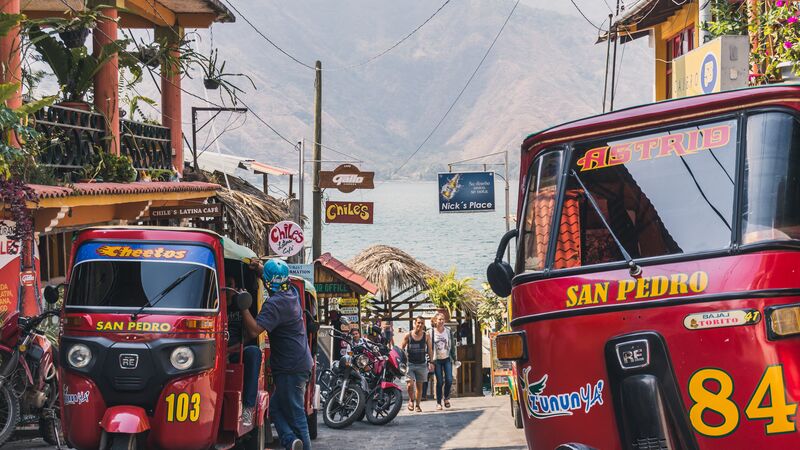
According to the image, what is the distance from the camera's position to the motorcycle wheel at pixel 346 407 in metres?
18.4

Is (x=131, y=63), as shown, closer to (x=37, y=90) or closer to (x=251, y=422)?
(x=37, y=90)

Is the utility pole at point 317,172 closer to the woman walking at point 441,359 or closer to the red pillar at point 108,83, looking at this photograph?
the woman walking at point 441,359

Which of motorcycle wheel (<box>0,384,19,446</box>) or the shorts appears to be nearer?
motorcycle wheel (<box>0,384,19,446</box>)

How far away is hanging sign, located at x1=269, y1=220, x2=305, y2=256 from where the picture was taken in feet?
75.2

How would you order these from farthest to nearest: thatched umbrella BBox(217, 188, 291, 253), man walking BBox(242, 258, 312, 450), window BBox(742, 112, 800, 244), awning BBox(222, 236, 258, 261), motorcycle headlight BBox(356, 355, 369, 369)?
thatched umbrella BBox(217, 188, 291, 253)
motorcycle headlight BBox(356, 355, 369, 369)
awning BBox(222, 236, 258, 261)
man walking BBox(242, 258, 312, 450)
window BBox(742, 112, 800, 244)

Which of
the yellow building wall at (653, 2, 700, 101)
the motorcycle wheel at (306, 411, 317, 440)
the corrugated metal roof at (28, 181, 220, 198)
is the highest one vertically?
the yellow building wall at (653, 2, 700, 101)

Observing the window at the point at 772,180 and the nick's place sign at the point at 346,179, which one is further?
the nick's place sign at the point at 346,179

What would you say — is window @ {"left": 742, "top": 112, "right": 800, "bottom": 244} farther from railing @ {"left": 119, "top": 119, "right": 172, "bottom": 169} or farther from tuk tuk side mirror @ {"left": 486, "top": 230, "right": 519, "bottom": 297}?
railing @ {"left": 119, "top": 119, "right": 172, "bottom": 169}

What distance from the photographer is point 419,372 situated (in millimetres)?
22375

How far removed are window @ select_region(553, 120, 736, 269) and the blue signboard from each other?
91.2 feet

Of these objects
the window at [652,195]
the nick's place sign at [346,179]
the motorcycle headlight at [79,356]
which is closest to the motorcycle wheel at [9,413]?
the motorcycle headlight at [79,356]

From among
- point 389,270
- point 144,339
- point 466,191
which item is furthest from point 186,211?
point 389,270

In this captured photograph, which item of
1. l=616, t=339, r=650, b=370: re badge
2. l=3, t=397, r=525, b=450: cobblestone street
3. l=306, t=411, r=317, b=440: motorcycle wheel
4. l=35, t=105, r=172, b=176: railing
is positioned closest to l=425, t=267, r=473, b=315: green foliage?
A: l=3, t=397, r=525, b=450: cobblestone street

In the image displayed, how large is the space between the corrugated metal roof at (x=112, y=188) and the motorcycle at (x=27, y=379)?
229 centimetres
